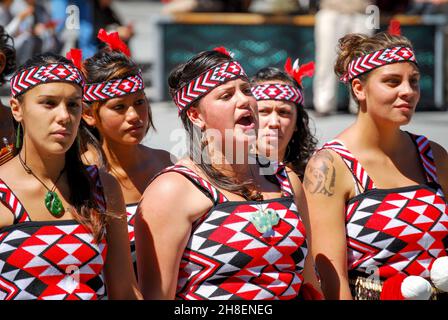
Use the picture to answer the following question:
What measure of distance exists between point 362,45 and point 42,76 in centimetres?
159

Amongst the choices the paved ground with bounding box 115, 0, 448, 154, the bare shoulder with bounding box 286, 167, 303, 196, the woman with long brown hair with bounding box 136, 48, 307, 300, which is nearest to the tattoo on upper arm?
the bare shoulder with bounding box 286, 167, 303, 196

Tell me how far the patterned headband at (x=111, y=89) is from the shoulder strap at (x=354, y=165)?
3.43ft

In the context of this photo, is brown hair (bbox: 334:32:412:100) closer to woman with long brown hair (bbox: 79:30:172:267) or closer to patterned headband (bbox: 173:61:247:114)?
patterned headband (bbox: 173:61:247:114)

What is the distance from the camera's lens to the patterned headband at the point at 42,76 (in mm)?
3352

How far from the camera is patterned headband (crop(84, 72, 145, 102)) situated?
4.55 m

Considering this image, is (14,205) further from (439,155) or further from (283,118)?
(283,118)

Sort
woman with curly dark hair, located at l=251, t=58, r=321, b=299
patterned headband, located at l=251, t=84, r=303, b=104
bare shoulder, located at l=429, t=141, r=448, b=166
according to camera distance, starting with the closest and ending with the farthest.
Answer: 1. bare shoulder, located at l=429, t=141, r=448, b=166
2. woman with curly dark hair, located at l=251, t=58, r=321, b=299
3. patterned headband, located at l=251, t=84, r=303, b=104

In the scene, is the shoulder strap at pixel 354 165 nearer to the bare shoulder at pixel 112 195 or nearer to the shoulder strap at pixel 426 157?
the shoulder strap at pixel 426 157

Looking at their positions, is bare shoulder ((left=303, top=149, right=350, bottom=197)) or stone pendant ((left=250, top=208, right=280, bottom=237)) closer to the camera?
stone pendant ((left=250, top=208, right=280, bottom=237))

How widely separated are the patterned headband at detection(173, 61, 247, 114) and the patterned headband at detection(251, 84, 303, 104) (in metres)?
1.35

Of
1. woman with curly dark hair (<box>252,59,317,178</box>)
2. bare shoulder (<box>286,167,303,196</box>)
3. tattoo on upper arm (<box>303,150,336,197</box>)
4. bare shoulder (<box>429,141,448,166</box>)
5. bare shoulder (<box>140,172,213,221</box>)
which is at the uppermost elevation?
woman with curly dark hair (<box>252,59,317,178</box>)

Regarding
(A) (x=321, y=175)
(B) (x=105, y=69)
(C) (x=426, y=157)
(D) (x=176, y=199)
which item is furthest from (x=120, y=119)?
(C) (x=426, y=157)

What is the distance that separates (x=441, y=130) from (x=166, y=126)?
279 cm
